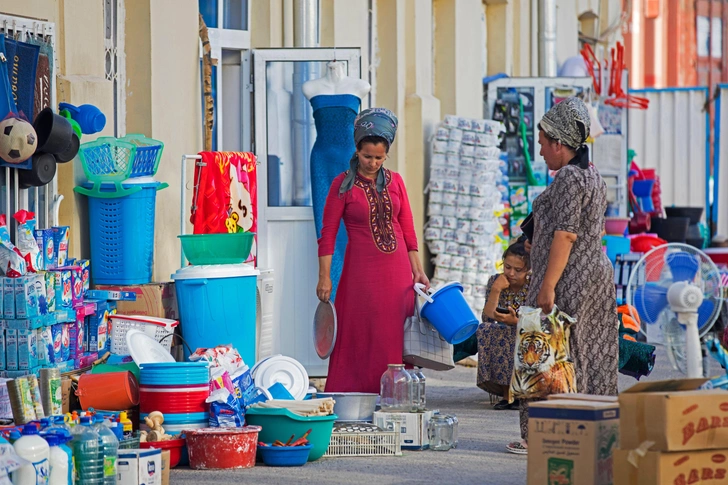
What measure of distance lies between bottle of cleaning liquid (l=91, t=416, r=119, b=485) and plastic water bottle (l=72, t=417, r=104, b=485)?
3 centimetres

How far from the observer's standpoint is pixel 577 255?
6.77 meters

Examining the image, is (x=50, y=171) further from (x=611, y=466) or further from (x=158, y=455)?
(x=611, y=466)

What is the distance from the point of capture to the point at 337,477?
6348 millimetres

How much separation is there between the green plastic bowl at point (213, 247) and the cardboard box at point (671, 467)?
3751 mm

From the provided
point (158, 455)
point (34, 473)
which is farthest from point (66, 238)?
point (34, 473)

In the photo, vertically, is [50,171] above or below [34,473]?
above

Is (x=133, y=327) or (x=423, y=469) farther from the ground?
(x=133, y=327)

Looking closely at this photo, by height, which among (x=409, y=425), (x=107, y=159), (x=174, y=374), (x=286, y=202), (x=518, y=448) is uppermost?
(x=107, y=159)

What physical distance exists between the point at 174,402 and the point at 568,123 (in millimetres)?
2444

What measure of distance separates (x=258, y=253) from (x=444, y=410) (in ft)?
7.20

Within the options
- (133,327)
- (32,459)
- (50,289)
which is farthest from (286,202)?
(32,459)

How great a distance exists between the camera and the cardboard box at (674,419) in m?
4.92

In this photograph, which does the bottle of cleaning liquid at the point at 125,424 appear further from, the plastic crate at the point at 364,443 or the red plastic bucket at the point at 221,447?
the plastic crate at the point at 364,443

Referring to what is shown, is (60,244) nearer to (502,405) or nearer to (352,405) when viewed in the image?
(352,405)
